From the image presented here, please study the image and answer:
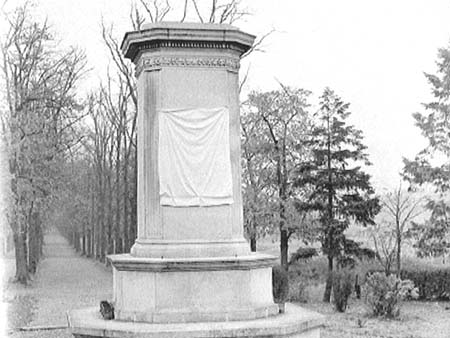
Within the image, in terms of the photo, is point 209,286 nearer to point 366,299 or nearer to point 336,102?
point 366,299

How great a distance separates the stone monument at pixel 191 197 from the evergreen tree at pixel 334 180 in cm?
1256

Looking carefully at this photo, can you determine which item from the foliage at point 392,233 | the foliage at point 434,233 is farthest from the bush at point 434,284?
the foliage at point 392,233

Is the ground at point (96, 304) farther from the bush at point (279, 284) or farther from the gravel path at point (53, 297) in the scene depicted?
the bush at point (279, 284)

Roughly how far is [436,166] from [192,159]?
16214mm

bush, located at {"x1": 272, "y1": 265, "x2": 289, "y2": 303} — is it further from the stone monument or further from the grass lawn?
the stone monument

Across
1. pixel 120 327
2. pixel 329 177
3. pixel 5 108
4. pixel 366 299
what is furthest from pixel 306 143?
pixel 120 327

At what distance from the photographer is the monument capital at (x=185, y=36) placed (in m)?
10.3

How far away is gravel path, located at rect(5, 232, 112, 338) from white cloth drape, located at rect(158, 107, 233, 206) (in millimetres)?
5075

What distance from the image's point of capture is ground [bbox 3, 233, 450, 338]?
14.9m

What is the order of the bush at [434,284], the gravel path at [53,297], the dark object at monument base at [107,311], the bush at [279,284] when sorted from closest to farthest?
the dark object at monument base at [107,311] → the gravel path at [53,297] → the bush at [279,284] → the bush at [434,284]

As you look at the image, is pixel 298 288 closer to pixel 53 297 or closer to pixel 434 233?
pixel 434 233

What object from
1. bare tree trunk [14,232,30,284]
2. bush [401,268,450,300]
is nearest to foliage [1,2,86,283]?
bare tree trunk [14,232,30,284]

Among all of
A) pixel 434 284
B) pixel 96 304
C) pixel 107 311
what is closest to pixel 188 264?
pixel 107 311

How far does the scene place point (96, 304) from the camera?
18812 millimetres
